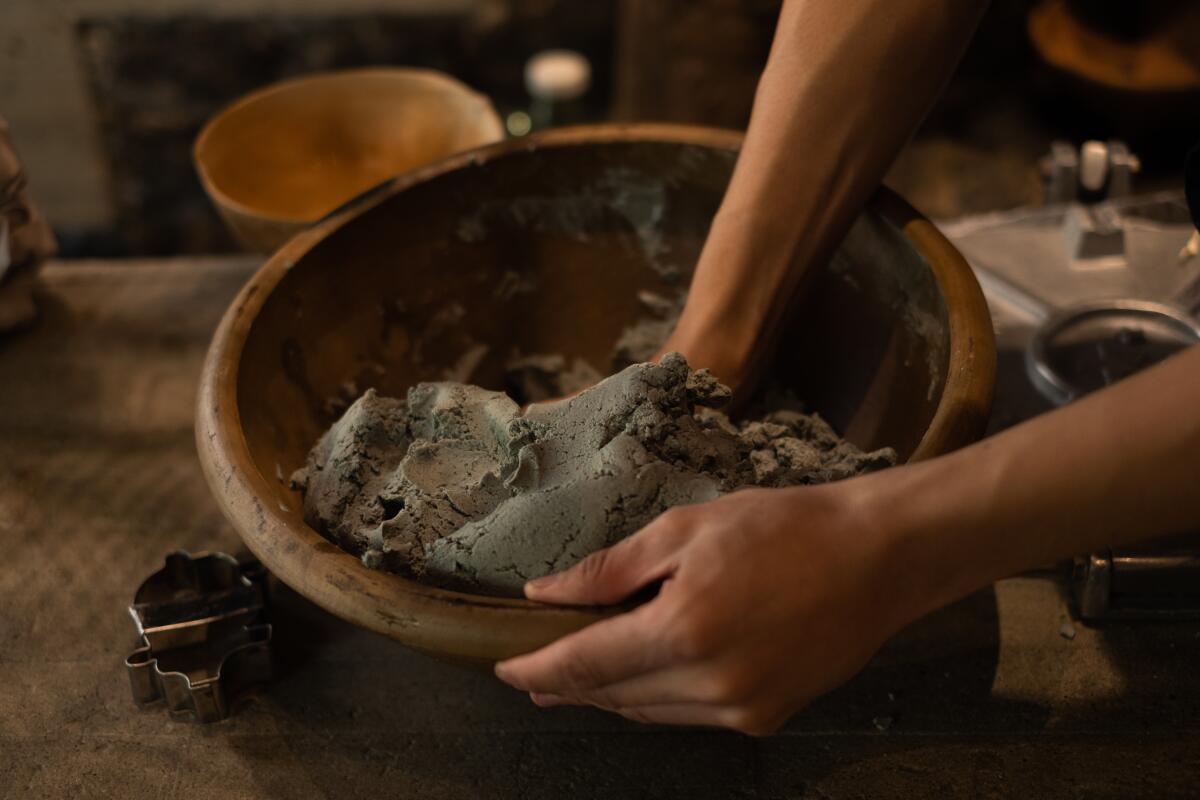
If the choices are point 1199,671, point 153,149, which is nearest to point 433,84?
point 1199,671

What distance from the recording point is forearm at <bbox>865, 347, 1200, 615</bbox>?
0.56 m

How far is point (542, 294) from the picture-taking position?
1068mm

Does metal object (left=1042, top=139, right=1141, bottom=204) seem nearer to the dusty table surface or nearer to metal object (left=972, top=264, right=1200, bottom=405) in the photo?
metal object (left=972, top=264, right=1200, bottom=405)

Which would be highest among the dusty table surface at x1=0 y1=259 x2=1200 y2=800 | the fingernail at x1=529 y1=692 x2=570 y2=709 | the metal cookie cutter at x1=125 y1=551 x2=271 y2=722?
the fingernail at x1=529 y1=692 x2=570 y2=709

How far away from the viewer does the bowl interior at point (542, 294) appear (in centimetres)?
85

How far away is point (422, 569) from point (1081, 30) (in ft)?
7.12

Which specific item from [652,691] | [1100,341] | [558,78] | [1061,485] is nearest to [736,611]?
[652,691]

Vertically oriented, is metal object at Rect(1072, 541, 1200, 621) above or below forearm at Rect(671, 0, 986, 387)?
below

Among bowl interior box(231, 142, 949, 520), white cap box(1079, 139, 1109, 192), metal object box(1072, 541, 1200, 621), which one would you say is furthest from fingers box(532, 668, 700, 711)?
white cap box(1079, 139, 1109, 192)

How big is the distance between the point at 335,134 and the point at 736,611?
3.40 ft

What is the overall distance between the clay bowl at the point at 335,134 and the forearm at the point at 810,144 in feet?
1.59

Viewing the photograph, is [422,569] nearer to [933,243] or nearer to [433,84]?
[933,243]

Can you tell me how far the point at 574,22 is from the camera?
7.98 ft

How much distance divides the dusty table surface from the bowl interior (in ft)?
0.63
